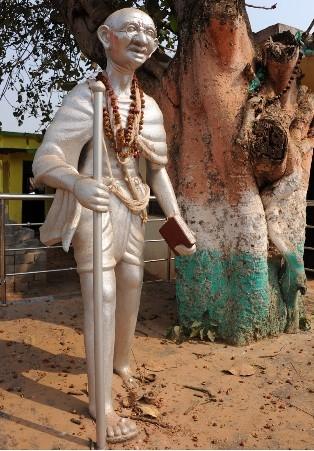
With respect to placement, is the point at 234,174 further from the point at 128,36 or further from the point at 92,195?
the point at 92,195

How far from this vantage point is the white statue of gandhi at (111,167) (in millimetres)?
2756

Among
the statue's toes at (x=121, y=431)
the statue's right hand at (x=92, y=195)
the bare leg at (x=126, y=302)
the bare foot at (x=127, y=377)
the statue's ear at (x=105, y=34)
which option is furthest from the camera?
the bare foot at (x=127, y=377)

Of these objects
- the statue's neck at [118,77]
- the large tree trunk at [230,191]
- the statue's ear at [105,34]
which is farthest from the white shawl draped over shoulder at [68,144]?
the large tree trunk at [230,191]

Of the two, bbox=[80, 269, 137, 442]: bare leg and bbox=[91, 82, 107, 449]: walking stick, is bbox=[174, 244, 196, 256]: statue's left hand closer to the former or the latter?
bbox=[80, 269, 137, 442]: bare leg

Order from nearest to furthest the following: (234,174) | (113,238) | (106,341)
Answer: (106,341)
(113,238)
(234,174)

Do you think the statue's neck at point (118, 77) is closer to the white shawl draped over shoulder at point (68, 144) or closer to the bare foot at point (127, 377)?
the white shawl draped over shoulder at point (68, 144)

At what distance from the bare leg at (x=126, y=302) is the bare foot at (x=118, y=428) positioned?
506 millimetres

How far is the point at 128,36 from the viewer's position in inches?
110

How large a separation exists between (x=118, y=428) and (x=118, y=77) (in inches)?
75.6

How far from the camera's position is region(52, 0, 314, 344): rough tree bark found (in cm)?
411

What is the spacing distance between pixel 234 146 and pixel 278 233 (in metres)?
0.81

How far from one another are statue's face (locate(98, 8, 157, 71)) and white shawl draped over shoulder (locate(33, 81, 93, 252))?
0.26 metres

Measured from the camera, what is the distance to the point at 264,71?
14.5ft

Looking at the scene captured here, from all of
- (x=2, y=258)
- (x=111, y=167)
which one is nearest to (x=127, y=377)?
(x=111, y=167)
